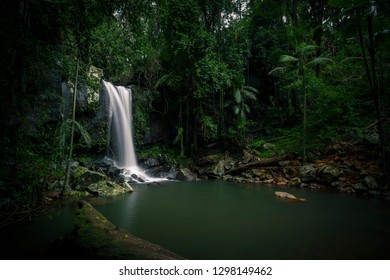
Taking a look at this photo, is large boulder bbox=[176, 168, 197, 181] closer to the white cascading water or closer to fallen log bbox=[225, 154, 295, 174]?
fallen log bbox=[225, 154, 295, 174]

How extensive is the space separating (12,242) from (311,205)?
25.7 feet

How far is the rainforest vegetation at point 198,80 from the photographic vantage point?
14.5 ft

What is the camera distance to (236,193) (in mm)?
10477

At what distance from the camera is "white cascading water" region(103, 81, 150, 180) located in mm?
16781

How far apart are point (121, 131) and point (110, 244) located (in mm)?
14535

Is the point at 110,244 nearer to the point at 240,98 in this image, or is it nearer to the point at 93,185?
the point at 93,185

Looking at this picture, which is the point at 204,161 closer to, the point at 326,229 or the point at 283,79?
the point at 283,79

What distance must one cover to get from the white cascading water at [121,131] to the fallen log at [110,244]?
12110 millimetres

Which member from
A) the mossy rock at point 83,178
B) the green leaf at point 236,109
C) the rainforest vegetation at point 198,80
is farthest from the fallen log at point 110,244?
the green leaf at point 236,109

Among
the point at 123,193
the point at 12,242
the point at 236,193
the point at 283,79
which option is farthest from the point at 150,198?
the point at 283,79

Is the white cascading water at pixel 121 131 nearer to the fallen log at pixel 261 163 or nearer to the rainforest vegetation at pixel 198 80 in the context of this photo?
the rainforest vegetation at pixel 198 80

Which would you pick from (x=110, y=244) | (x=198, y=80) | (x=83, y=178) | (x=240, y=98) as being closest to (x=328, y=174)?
(x=240, y=98)

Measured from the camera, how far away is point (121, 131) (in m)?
17.3

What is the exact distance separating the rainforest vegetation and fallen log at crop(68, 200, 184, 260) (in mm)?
1916
